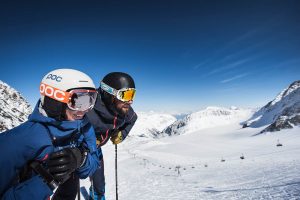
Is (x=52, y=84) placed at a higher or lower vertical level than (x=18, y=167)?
higher

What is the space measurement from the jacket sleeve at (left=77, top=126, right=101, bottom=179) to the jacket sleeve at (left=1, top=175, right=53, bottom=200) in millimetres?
1253

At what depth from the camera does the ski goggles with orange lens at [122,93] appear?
23.7 feet

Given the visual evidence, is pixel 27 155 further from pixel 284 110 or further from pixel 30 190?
pixel 284 110

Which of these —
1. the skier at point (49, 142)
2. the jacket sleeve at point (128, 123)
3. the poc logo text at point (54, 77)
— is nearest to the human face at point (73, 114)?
the skier at point (49, 142)

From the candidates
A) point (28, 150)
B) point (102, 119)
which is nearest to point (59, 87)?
point (28, 150)

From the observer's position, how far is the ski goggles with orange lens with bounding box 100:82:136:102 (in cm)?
723

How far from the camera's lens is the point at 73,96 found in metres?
4.30

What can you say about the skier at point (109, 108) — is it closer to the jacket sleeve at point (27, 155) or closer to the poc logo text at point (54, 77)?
the poc logo text at point (54, 77)

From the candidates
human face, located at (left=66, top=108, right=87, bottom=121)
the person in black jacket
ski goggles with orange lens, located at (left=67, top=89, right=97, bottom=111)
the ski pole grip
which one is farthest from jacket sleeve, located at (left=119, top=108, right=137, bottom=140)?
the ski pole grip

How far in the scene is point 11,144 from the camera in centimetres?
308

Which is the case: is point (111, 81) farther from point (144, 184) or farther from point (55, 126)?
point (144, 184)

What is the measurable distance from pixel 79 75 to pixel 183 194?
6.86m

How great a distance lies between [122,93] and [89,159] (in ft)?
9.58

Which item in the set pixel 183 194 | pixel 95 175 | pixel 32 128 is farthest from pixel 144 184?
pixel 32 128
